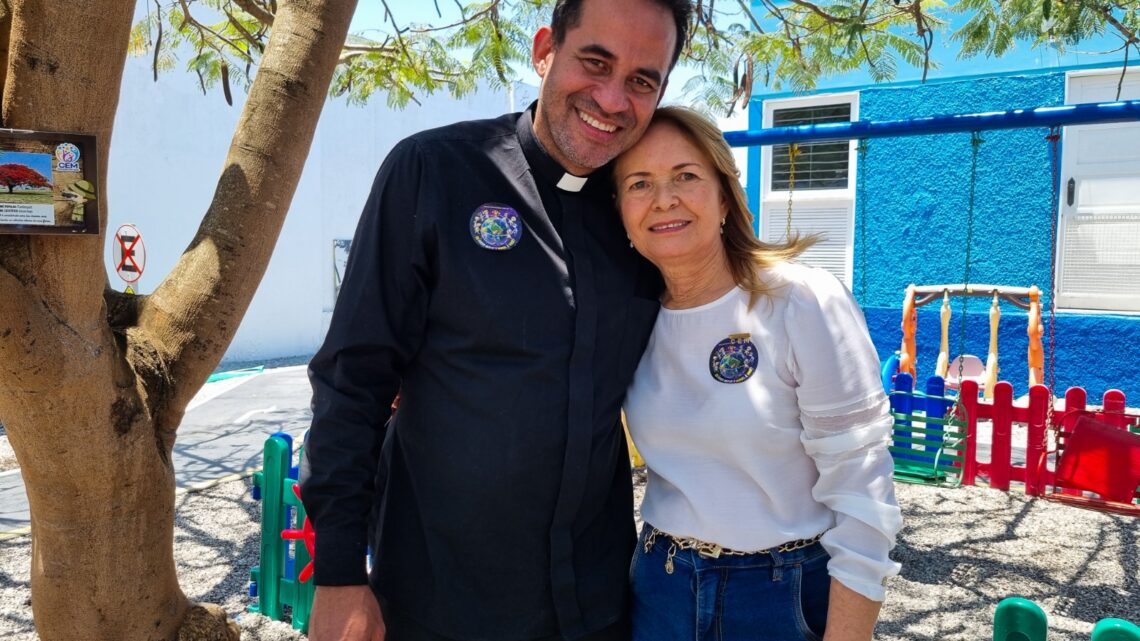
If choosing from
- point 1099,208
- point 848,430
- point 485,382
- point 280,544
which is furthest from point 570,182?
point 1099,208

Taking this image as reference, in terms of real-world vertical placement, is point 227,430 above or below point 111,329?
below

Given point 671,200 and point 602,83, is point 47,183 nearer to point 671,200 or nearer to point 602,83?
point 602,83

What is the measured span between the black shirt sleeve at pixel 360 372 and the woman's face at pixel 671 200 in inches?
18.9

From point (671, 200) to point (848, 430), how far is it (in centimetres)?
60

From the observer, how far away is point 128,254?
38.3 feet

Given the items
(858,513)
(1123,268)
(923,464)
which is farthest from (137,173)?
(858,513)

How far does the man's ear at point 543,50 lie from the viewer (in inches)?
78.0

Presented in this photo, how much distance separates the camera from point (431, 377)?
1.77m

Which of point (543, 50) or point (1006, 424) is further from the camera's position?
point (1006, 424)

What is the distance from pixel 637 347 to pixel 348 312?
64 cm

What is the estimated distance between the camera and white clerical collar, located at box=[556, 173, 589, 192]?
188 cm

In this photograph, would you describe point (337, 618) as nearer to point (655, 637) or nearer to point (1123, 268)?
point (655, 637)

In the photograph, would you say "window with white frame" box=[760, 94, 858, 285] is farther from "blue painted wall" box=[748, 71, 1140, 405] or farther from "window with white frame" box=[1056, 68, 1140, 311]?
"window with white frame" box=[1056, 68, 1140, 311]

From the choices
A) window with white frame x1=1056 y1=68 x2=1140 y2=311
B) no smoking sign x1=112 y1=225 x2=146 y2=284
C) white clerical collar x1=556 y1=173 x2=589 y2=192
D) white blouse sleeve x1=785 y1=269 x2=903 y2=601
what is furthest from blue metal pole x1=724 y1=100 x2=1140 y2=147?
no smoking sign x1=112 y1=225 x2=146 y2=284
